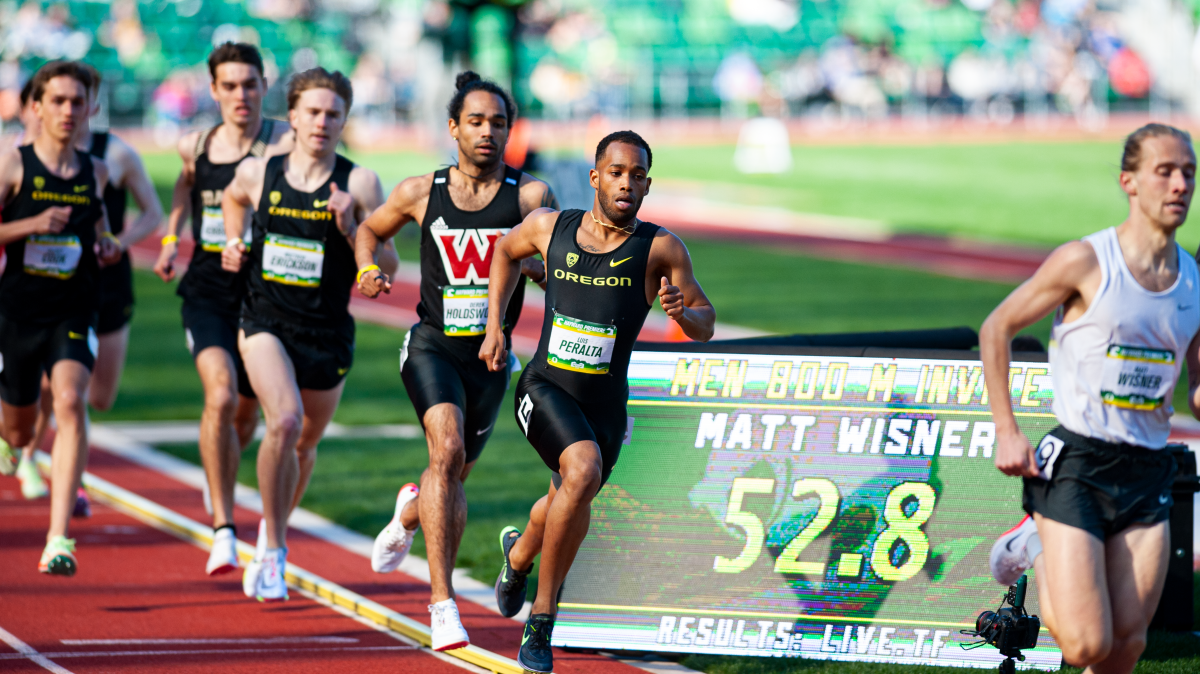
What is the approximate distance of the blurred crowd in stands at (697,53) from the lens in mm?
44969

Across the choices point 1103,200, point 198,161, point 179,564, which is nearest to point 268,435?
point 179,564

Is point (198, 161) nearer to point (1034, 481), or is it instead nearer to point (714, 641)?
point (714, 641)

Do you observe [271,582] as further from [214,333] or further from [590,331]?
[590,331]

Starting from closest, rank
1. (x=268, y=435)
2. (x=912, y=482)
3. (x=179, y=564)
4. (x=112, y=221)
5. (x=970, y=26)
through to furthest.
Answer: (x=912, y=482)
(x=268, y=435)
(x=179, y=564)
(x=112, y=221)
(x=970, y=26)

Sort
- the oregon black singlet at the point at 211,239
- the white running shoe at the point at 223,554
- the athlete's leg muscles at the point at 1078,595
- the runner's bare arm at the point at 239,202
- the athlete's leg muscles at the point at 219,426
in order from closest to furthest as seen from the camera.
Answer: the athlete's leg muscles at the point at 1078,595, the white running shoe at the point at 223,554, the runner's bare arm at the point at 239,202, the athlete's leg muscles at the point at 219,426, the oregon black singlet at the point at 211,239

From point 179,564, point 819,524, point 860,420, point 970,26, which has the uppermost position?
point 970,26

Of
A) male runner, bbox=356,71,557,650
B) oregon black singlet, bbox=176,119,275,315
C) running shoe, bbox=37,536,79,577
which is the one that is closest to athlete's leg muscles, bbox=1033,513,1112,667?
male runner, bbox=356,71,557,650

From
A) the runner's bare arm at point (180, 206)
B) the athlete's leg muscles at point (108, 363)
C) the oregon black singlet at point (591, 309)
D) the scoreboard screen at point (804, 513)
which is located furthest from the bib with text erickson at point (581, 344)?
the athlete's leg muscles at point (108, 363)

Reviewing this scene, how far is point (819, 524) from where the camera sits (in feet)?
18.9

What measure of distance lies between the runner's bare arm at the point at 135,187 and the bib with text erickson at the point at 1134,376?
5.13 m

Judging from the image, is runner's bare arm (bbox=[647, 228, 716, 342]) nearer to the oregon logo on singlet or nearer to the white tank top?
the oregon logo on singlet

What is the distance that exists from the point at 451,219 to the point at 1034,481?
8.85 ft

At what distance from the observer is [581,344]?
17.7 feet

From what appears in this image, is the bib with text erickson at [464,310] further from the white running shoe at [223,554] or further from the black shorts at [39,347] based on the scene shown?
the black shorts at [39,347]
